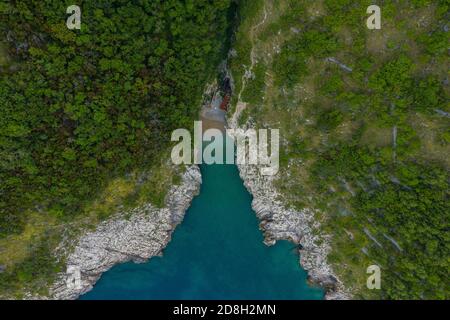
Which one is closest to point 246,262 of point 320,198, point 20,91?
point 320,198

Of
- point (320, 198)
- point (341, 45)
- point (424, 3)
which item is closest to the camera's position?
point (424, 3)

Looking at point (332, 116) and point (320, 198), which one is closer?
point (332, 116)

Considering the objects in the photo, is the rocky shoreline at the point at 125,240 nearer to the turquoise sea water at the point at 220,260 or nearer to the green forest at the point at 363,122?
the turquoise sea water at the point at 220,260

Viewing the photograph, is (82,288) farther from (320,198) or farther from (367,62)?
(367,62)

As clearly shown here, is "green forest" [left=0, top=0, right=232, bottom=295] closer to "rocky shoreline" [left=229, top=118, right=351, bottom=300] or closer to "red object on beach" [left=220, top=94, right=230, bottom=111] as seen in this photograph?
"red object on beach" [left=220, top=94, right=230, bottom=111]

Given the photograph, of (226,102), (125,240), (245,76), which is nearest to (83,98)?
(226,102)

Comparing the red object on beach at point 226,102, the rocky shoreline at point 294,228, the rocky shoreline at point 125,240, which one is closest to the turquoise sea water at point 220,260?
the rocky shoreline at point 294,228
